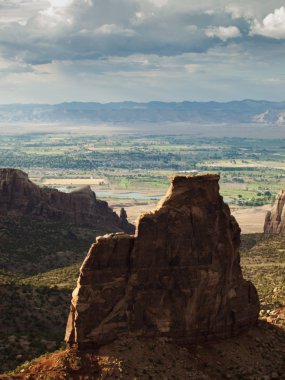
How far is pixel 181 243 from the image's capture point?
53375 mm

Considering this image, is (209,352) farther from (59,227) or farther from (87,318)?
(59,227)

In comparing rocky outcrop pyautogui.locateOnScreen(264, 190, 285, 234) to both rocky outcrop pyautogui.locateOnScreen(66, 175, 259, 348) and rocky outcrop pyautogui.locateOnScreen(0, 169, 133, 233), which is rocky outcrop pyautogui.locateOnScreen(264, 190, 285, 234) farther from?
rocky outcrop pyautogui.locateOnScreen(66, 175, 259, 348)

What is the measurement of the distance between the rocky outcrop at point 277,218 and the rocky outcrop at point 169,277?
326 feet

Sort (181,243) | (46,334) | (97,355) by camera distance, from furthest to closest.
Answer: (46,334)
(181,243)
(97,355)

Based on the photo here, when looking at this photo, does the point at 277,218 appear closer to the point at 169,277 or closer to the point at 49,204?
the point at 49,204

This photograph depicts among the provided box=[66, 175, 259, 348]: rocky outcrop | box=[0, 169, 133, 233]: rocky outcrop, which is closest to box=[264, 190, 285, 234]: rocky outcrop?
box=[0, 169, 133, 233]: rocky outcrop

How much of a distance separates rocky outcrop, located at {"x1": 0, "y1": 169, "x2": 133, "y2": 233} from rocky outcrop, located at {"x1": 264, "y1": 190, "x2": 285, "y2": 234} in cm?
3422

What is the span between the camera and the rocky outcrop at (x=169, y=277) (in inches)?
1999

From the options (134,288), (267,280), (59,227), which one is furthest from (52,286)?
(59,227)

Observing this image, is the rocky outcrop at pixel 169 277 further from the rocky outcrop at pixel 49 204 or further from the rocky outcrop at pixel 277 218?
the rocky outcrop at pixel 277 218

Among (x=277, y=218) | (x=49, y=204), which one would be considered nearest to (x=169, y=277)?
(x=49, y=204)

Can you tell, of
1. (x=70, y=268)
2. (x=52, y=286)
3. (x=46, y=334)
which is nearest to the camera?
(x=46, y=334)

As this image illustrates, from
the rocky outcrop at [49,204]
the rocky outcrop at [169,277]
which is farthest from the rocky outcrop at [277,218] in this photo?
the rocky outcrop at [169,277]

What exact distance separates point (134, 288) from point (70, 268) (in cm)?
5169
